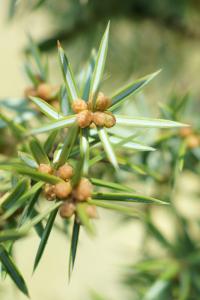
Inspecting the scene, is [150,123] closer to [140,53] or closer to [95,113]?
[95,113]

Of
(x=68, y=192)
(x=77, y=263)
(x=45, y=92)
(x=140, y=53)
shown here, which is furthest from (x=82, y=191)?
(x=77, y=263)

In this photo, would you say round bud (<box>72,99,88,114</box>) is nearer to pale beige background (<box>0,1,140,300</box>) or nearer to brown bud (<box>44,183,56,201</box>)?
brown bud (<box>44,183,56,201</box>)

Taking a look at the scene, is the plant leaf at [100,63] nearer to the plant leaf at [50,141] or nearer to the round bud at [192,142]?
the plant leaf at [50,141]

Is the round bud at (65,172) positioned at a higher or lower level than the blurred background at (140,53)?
lower

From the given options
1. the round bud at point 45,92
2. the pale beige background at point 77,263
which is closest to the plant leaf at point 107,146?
the round bud at point 45,92

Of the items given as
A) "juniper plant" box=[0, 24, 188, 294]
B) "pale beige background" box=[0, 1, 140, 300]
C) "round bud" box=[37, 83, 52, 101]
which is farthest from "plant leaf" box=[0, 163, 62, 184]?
"pale beige background" box=[0, 1, 140, 300]

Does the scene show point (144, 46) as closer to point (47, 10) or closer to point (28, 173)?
point (47, 10)

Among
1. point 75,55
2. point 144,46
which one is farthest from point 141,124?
point 144,46
